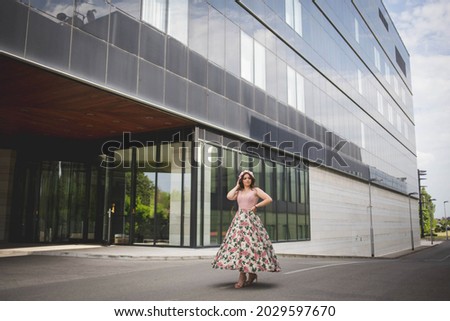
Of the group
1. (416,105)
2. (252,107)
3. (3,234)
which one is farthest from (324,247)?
(416,105)

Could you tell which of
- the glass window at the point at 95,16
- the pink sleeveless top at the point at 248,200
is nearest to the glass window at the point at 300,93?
the glass window at the point at 95,16

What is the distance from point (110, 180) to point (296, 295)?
16.0 metres

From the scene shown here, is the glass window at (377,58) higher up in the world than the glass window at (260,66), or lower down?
higher up

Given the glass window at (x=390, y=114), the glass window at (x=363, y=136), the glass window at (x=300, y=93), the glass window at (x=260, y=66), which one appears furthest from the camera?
the glass window at (x=390, y=114)

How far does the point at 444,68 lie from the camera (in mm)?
10023

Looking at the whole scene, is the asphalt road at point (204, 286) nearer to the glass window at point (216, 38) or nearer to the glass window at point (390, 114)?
the glass window at point (216, 38)

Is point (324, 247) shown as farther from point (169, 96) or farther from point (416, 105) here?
point (416, 105)

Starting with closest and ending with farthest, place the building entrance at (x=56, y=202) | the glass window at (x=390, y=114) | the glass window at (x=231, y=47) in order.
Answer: the glass window at (x=231, y=47) < the building entrance at (x=56, y=202) < the glass window at (x=390, y=114)

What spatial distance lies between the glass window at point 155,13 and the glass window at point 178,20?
0.33 meters

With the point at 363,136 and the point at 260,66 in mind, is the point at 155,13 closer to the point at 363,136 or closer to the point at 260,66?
the point at 260,66

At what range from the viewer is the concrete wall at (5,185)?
21188mm

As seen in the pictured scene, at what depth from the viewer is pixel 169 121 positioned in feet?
55.7

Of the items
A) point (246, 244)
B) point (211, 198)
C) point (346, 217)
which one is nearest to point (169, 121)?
point (211, 198)

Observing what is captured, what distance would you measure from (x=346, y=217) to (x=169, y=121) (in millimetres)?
21154
